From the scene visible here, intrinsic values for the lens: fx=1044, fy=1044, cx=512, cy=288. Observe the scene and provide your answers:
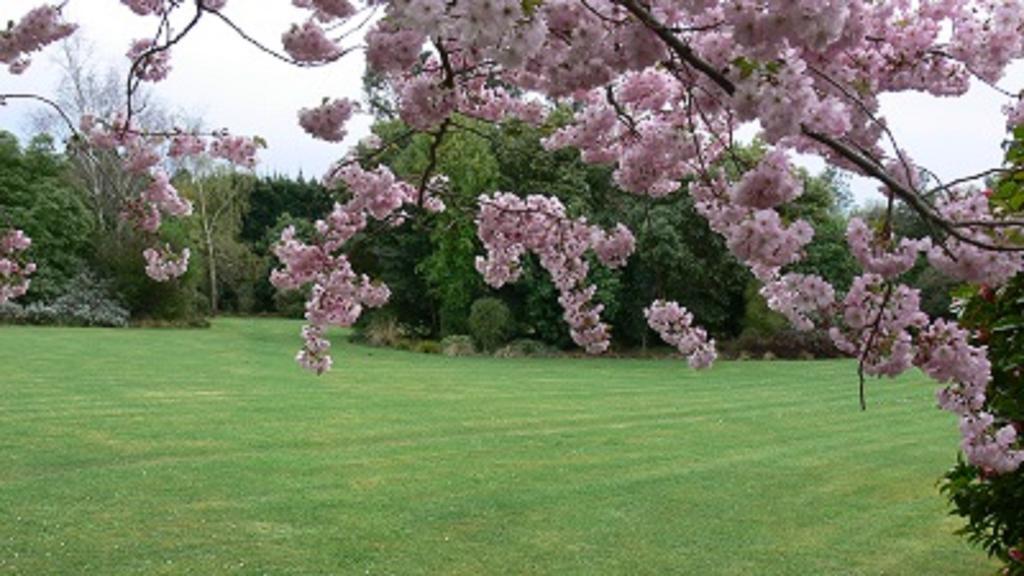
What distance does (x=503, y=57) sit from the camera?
186 centimetres

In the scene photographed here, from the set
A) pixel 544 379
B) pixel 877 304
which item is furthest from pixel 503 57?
pixel 544 379

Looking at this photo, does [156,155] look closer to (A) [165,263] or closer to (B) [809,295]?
(A) [165,263]

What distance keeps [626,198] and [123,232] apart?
13773 mm

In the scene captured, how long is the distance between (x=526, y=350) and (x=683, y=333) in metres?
15.6

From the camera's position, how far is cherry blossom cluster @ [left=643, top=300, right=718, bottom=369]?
433 cm

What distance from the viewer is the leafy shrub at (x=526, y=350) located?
19750mm

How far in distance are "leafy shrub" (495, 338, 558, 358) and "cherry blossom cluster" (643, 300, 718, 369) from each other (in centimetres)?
1512

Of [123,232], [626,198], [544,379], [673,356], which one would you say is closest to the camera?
[544,379]

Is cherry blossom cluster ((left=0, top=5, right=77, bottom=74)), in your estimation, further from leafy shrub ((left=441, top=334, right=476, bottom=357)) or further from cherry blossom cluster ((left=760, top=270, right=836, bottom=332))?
leafy shrub ((left=441, top=334, right=476, bottom=357))

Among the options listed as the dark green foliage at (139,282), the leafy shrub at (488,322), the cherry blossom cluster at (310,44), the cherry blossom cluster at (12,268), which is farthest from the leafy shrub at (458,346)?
the cherry blossom cluster at (310,44)

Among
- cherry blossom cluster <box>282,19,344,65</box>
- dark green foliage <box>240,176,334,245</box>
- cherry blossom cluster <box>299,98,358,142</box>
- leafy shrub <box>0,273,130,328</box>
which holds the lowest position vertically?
leafy shrub <box>0,273,130,328</box>

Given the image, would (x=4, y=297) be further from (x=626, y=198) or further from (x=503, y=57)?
(x=626, y=198)

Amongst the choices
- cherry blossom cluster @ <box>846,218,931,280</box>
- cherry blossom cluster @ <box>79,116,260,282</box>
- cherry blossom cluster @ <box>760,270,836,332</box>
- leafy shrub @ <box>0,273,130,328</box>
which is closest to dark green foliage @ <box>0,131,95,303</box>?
leafy shrub @ <box>0,273,130,328</box>

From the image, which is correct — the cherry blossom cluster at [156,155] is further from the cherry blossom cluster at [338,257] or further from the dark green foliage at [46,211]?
the dark green foliage at [46,211]
